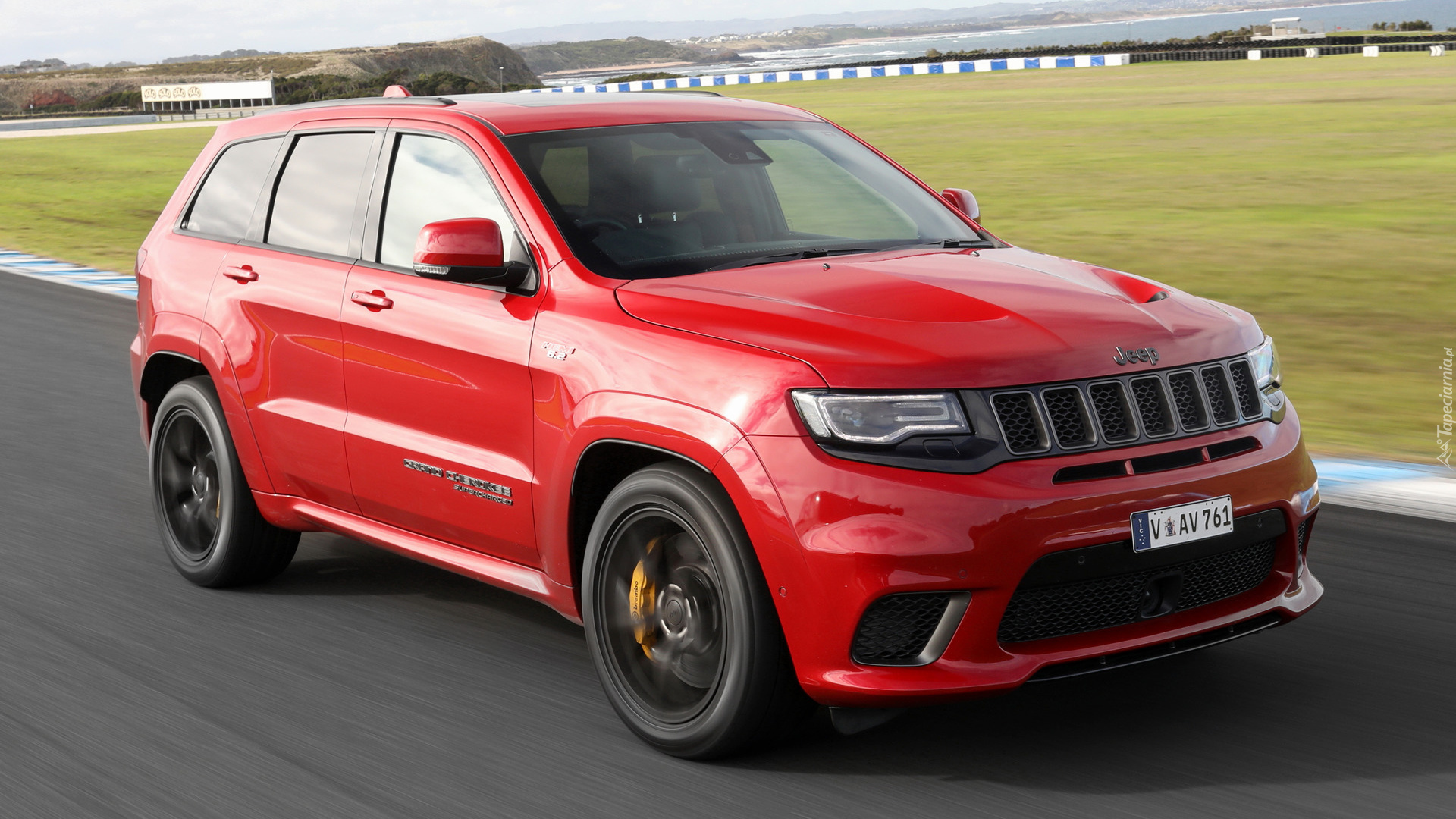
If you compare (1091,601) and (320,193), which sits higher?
(320,193)

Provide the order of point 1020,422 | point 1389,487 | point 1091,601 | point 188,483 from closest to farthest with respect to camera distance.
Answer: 1. point 1020,422
2. point 1091,601
3. point 188,483
4. point 1389,487

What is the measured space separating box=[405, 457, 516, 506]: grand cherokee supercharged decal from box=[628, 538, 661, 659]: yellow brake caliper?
0.53 m

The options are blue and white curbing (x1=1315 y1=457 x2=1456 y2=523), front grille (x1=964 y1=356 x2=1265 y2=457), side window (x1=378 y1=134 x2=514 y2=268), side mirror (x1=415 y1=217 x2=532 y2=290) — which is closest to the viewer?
front grille (x1=964 y1=356 x2=1265 y2=457)

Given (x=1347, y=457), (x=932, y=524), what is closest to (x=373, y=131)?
(x=932, y=524)

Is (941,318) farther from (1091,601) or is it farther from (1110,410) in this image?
(1091,601)

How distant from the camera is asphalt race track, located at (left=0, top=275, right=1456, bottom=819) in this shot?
13.0ft

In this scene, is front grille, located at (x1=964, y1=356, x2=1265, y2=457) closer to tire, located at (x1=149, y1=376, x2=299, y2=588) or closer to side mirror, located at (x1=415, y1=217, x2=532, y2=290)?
side mirror, located at (x1=415, y1=217, x2=532, y2=290)

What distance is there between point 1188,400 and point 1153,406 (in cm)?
15

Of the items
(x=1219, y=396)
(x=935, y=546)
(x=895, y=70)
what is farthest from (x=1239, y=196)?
(x=895, y=70)

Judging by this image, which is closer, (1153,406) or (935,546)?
(935,546)

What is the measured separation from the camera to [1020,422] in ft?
12.6

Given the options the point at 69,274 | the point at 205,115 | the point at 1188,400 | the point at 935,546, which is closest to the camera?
the point at 935,546

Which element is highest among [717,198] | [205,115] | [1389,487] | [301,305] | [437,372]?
[205,115]

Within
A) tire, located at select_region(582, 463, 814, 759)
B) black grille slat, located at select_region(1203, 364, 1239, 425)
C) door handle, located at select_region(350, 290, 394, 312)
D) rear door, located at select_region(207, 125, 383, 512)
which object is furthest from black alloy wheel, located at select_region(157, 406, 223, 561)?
black grille slat, located at select_region(1203, 364, 1239, 425)
